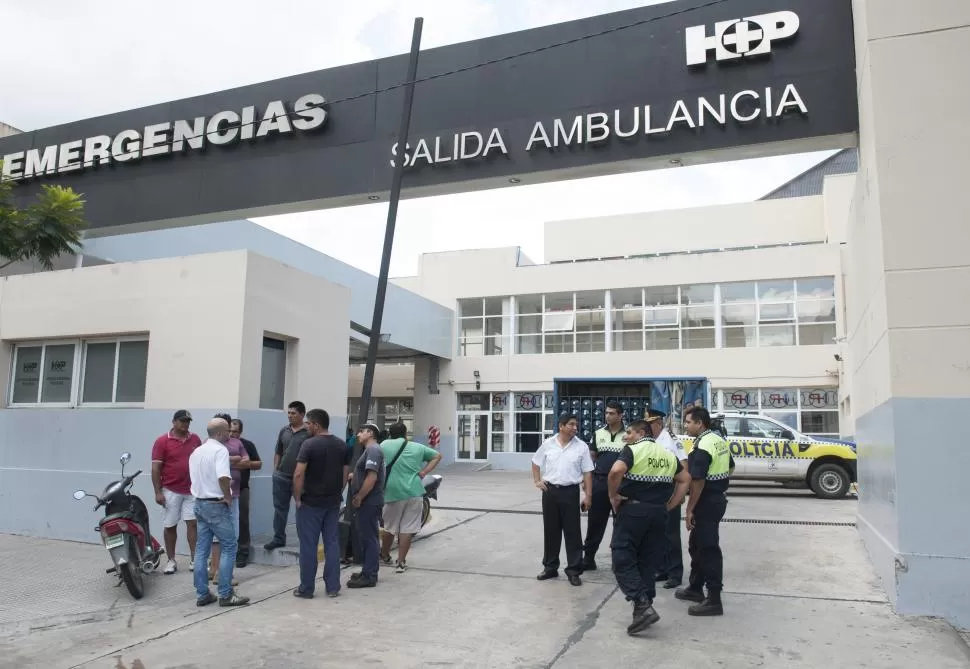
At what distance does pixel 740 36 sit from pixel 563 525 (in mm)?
6258

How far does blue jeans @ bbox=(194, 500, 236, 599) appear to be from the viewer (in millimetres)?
6797

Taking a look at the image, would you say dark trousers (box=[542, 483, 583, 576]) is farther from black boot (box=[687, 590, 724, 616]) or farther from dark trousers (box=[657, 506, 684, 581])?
black boot (box=[687, 590, 724, 616])

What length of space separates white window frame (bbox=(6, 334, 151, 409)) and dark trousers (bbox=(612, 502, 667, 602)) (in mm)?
6823

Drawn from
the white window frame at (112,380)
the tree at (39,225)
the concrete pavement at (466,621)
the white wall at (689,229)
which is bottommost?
the concrete pavement at (466,621)

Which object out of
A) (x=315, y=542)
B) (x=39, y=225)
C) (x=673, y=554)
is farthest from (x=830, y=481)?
(x=39, y=225)

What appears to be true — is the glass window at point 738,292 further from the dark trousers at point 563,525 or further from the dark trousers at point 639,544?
the dark trousers at point 639,544

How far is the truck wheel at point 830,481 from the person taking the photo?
16.1 m

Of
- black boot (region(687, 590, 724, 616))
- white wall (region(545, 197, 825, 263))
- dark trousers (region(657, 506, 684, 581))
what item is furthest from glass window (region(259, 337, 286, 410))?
white wall (region(545, 197, 825, 263))

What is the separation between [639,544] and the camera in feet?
20.2

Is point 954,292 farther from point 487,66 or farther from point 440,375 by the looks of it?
point 440,375

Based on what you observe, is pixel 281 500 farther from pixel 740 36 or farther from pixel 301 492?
pixel 740 36

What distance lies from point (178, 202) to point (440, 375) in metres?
18.0

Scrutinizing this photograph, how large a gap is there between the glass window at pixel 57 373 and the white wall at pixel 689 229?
25.2 m

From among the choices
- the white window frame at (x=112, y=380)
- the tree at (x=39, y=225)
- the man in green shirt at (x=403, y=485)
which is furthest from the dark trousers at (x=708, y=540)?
the tree at (x=39, y=225)
